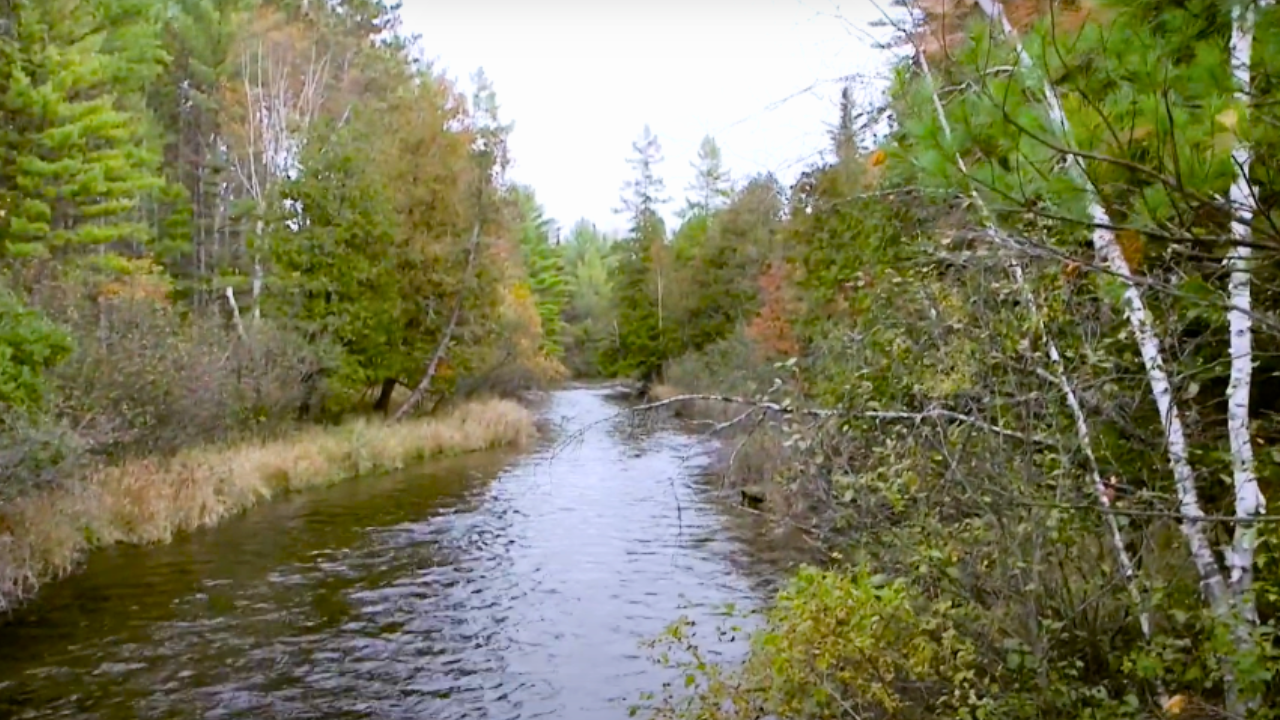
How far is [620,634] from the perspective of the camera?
8875 mm

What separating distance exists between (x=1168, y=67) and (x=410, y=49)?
33740mm

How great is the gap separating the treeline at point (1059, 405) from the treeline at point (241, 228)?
8.60m

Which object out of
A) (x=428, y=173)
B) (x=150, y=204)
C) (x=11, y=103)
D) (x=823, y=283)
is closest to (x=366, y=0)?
(x=150, y=204)

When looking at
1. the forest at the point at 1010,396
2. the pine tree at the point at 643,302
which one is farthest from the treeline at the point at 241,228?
the pine tree at the point at 643,302

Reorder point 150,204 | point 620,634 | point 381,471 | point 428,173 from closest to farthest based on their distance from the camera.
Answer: point 620,634 < point 381,471 < point 428,173 < point 150,204

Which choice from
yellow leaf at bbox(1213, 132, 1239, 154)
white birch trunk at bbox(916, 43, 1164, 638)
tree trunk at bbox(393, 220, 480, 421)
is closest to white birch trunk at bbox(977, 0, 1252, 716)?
white birch trunk at bbox(916, 43, 1164, 638)

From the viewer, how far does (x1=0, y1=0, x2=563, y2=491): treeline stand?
13.9 m

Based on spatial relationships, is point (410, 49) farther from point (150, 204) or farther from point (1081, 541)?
point (1081, 541)

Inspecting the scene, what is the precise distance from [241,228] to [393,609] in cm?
2121

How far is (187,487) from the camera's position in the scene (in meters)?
13.6

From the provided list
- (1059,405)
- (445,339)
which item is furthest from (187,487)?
(1059,405)

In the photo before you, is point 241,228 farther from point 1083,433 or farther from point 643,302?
point 1083,433

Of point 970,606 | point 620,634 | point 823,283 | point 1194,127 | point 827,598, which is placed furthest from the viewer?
point 823,283

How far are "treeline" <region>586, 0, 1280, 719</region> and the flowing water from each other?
1.23 metres
